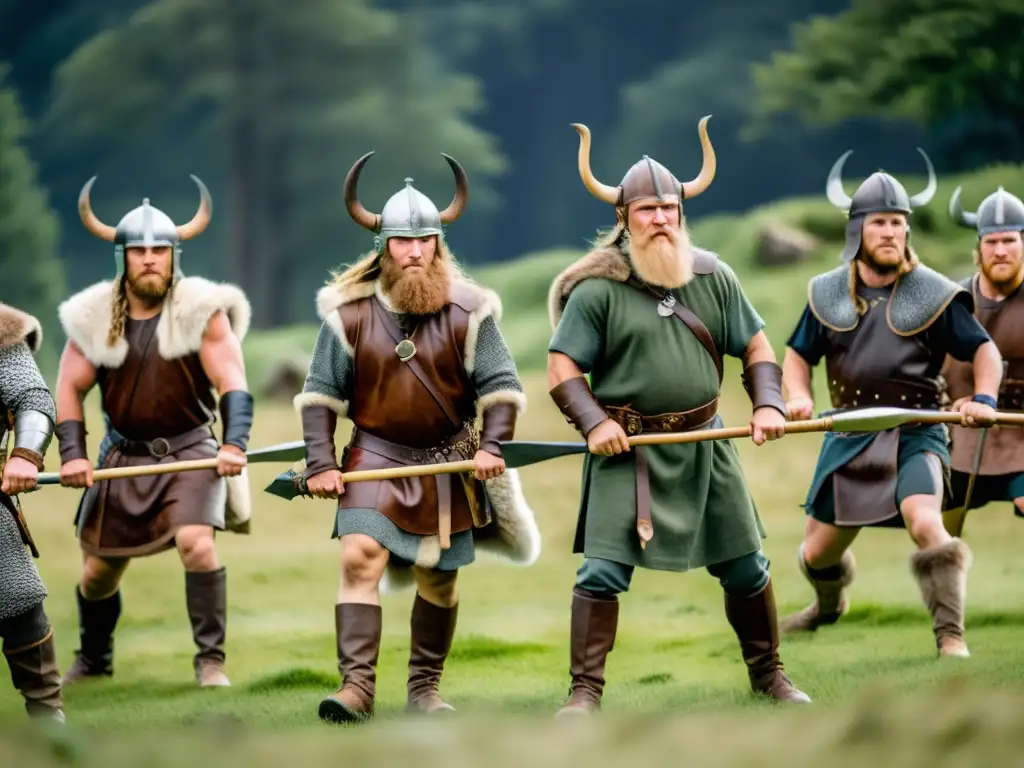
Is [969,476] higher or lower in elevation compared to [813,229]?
lower

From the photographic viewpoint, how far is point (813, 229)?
67.6 feet

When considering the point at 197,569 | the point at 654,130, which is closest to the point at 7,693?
the point at 197,569

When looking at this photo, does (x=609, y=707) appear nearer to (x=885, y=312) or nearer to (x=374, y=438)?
(x=374, y=438)

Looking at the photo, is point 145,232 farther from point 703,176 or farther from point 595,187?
point 703,176

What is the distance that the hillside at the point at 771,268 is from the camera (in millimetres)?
18562

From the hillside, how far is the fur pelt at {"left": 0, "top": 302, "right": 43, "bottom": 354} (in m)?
11.5

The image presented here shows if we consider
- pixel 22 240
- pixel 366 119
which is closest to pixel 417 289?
pixel 22 240

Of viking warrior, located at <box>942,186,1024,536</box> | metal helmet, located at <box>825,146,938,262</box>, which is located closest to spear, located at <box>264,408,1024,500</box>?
metal helmet, located at <box>825,146,938,262</box>

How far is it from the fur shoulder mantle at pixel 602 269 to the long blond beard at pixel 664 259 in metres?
0.07

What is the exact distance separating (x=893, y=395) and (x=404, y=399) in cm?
214

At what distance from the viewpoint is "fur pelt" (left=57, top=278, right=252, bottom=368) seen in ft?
25.6

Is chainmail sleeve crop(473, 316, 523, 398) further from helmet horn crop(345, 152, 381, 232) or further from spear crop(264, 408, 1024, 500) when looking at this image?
helmet horn crop(345, 152, 381, 232)

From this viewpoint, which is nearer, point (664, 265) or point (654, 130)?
point (664, 265)

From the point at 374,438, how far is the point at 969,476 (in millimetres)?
2958
